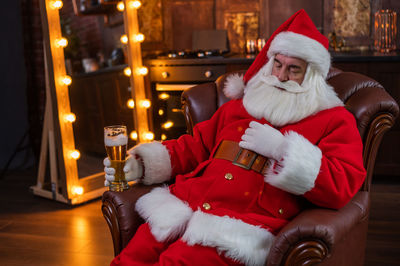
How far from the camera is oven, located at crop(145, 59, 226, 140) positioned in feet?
12.2

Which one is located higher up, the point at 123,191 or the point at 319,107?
the point at 319,107

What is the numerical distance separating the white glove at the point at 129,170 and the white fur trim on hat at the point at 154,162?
27mm

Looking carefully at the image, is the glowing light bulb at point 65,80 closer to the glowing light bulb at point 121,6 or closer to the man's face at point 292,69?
the glowing light bulb at point 121,6

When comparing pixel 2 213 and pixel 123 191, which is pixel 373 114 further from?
pixel 2 213

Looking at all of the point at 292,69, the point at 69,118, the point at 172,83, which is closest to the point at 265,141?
the point at 292,69

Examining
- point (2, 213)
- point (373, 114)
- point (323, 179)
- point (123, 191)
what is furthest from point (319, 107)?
point (2, 213)

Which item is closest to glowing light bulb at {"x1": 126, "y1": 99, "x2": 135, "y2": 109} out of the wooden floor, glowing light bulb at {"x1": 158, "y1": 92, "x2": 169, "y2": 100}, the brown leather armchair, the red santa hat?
glowing light bulb at {"x1": 158, "y1": 92, "x2": 169, "y2": 100}

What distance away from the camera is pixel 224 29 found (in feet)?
13.9

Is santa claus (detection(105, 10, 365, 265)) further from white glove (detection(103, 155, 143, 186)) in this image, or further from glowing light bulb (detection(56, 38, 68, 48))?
glowing light bulb (detection(56, 38, 68, 48))

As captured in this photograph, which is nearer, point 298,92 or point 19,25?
point 298,92

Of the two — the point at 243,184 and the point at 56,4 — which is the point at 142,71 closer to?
the point at 56,4

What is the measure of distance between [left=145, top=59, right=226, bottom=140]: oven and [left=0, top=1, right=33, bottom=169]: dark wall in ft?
4.60

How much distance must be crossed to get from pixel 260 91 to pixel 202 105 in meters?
0.42

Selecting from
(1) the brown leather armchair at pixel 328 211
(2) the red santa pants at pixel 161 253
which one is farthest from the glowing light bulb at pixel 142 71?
(2) the red santa pants at pixel 161 253
